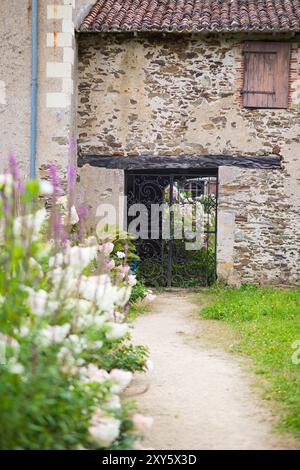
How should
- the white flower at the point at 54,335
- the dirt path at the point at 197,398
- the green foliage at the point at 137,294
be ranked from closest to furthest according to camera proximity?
the white flower at the point at 54,335 < the dirt path at the point at 197,398 < the green foliage at the point at 137,294

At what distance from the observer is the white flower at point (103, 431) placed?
3.54 metres

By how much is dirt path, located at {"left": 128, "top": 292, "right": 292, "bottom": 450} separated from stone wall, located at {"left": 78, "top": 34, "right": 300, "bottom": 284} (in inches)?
148

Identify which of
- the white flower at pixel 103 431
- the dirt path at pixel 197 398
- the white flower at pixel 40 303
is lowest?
the dirt path at pixel 197 398

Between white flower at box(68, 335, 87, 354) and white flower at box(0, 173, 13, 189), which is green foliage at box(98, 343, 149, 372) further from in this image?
white flower at box(0, 173, 13, 189)

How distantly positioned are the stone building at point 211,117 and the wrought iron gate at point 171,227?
477 mm

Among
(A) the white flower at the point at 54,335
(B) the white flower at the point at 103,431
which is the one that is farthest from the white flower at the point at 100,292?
(B) the white flower at the point at 103,431

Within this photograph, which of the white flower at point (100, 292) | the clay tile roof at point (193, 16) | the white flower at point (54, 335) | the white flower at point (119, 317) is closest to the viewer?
the white flower at point (54, 335)

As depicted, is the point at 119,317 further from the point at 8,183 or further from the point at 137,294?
the point at 137,294

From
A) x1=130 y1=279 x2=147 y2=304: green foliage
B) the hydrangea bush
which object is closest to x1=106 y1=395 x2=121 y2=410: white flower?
the hydrangea bush

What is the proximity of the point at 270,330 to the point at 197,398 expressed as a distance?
2.78m

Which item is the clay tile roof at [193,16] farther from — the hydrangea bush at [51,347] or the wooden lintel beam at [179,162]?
the hydrangea bush at [51,347]

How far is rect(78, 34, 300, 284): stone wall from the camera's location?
39.1 feet

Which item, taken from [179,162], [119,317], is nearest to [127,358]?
[119,317]

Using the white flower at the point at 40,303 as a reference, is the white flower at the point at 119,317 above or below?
below
